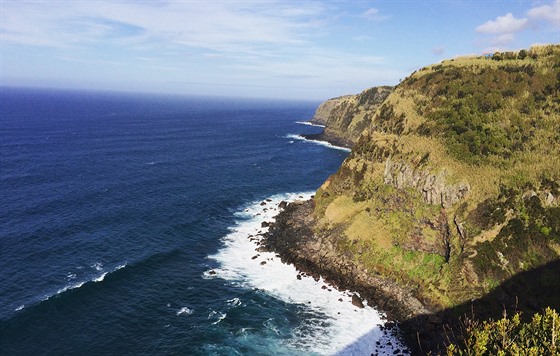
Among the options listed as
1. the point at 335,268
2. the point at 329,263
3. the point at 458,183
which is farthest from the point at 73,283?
the point at 458,183

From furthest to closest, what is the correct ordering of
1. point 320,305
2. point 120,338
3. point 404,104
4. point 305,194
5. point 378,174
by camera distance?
1. point 305,194
2. point 404,104
3. point 378,174
4. point 320,305
5. point 120,338

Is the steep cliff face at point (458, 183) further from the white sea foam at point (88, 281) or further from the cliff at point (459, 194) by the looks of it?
the white sea foam at point (88, 281)

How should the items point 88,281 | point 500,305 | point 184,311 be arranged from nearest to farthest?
point 500,305, point 184,311, point 88,281

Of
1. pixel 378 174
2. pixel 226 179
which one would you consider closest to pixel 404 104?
pixel 378 174

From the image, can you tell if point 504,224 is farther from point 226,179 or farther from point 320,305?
point 226,179

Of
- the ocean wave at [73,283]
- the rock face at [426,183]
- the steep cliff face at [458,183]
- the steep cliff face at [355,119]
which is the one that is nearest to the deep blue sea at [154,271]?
the ocean wave at [73,283]

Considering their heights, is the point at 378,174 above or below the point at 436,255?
above

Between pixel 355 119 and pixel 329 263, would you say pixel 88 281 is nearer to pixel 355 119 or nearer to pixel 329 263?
pixel 329 263
